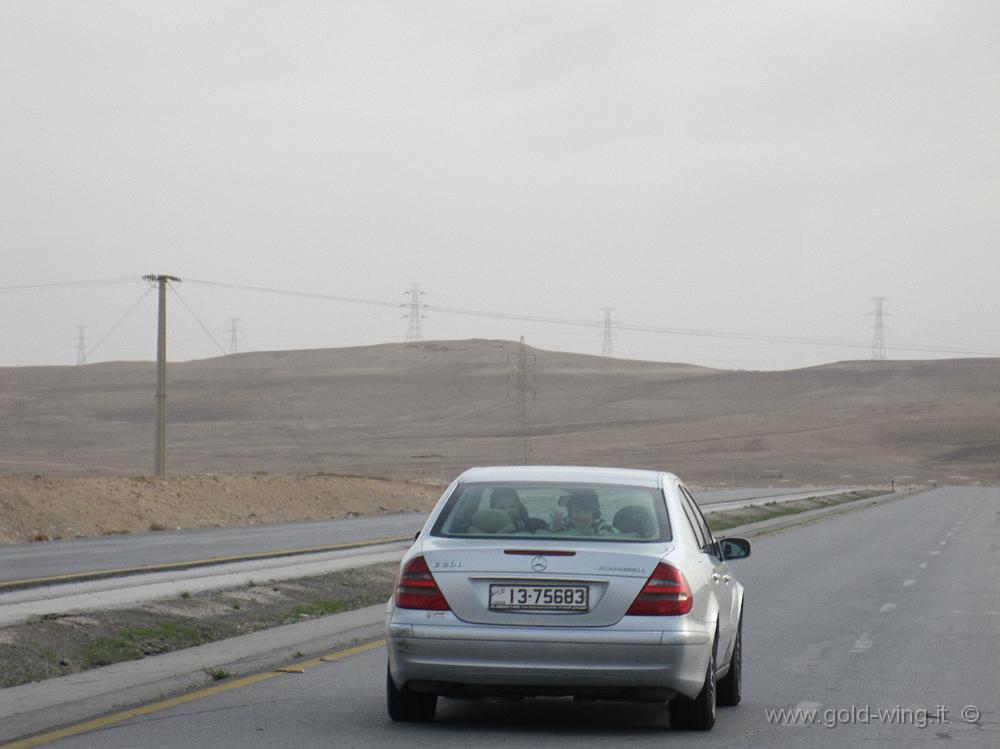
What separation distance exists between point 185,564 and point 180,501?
24090 mm

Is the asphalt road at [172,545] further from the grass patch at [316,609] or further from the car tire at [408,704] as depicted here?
the car tire at [408,704]

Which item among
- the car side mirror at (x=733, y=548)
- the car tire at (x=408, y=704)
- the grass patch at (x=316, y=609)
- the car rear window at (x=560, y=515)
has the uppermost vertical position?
the car rear window at (x=560, y=515)

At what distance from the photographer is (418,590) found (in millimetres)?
8906

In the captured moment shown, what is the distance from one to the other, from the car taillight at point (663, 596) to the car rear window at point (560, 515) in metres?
0.37

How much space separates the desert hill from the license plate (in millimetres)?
100176

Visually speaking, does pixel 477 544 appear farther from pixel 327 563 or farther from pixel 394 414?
pixel 394 414

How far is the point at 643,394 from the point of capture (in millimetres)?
197500

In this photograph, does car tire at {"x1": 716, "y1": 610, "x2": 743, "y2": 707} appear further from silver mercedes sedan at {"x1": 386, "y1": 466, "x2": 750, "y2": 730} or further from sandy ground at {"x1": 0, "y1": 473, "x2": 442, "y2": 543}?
sandy ground at {"x1": 0, "y1": 473, "x2": 442, "y2": 543}

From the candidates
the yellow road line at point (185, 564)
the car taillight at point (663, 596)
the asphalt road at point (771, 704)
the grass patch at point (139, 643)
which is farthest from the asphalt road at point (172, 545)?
the car taillight at point (663, 596)

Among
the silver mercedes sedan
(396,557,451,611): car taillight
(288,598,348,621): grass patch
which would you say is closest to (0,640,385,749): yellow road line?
the silver mercedes sedan

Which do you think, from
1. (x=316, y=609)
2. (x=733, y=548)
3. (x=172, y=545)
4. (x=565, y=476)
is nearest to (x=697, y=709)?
(x=565, y=476)

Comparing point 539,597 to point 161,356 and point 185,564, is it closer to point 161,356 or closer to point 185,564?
point 185,564

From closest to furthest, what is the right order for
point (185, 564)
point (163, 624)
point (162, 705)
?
point (162, 705) < point (163, 624) < point (185, 564)

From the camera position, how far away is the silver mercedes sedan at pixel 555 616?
8664 mm
